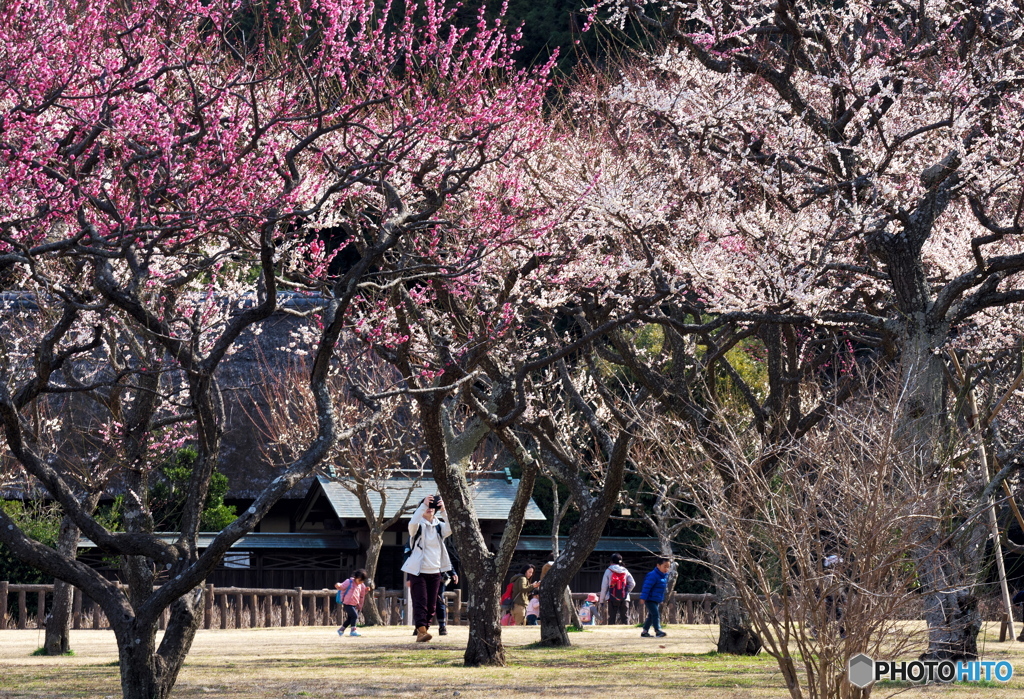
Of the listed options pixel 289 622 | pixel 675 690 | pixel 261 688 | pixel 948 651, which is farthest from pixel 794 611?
pixel 289 622

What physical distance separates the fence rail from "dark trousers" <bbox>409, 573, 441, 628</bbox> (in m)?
5.13

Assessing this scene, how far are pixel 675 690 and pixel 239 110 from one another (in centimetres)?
598

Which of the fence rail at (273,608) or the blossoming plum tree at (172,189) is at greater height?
the blossoming plum tree at (172,189)

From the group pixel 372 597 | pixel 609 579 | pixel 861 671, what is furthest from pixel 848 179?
pixel 372 597

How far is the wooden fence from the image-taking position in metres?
17.7

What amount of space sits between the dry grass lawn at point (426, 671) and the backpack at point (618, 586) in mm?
5470

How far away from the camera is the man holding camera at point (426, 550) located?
1210 centimetres

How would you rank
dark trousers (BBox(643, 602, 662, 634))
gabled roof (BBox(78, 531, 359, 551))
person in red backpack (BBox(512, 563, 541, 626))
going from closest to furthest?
dark trousers (BBox(643, 602, 662, 634)), person in red backpack (BBox(512, 563, 541, 626)), gabled roof (BBox(78, 531, 359, 551))

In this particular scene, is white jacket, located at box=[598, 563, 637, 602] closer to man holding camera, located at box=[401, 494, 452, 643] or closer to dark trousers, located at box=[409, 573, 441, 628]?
dark trousers, located at box=[409, 573, 441, 628]

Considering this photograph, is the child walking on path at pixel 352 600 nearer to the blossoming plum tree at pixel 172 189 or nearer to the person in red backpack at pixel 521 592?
the person in red backpack at pixel 521 592

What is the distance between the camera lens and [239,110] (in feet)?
30.8

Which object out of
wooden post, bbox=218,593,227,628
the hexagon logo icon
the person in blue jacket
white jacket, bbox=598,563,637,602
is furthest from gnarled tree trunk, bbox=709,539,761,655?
wooden post, bbox=218,593,227,628

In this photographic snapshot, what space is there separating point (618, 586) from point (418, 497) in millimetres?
6077

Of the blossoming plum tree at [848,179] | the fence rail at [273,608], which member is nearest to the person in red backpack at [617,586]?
the fence rail at [273,608]
